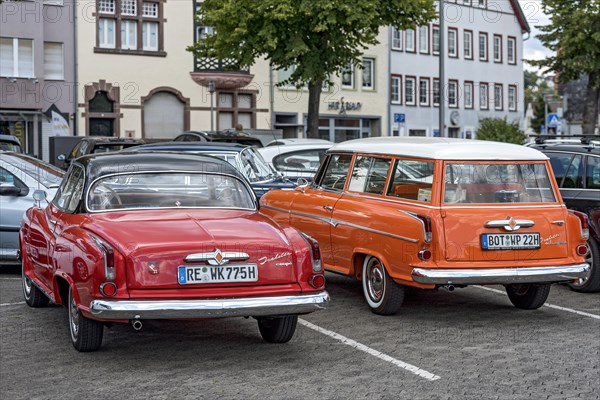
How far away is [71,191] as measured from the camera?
9.15 meters

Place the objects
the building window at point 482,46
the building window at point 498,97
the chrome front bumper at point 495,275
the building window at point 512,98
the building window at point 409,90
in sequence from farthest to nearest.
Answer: the building window at point 512,98, the building window at point 498,97, the building window at point 482,46, the building window at point 409,90, the chrome front bumper at point 495,275

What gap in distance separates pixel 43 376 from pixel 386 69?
49717 millimetres

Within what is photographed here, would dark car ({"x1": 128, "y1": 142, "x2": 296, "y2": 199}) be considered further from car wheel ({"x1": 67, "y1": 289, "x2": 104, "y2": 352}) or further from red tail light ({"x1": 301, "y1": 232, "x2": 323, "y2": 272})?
car wheel ({"x1": 67, "y1": 289, "x2": 104, "y2": 352})

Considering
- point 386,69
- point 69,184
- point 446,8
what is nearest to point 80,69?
point 386,69

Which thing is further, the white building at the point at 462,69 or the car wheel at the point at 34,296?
the white building at the point at 462,69

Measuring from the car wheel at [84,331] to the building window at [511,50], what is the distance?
2356 inches

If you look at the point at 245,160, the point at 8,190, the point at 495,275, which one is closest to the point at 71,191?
the point at 8,190

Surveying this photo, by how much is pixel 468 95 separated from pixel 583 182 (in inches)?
1999

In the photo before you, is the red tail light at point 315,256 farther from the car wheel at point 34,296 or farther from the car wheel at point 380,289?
the car wheel at point 34,296

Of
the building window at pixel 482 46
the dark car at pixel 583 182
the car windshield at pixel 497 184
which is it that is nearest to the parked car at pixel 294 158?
the dark car at pixel 583 182

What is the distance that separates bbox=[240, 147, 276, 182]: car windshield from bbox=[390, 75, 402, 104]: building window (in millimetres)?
40891

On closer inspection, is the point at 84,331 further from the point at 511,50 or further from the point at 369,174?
the point at 511,50

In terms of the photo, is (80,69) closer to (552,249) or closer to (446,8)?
(446,8)

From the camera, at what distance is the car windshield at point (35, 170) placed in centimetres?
1334
